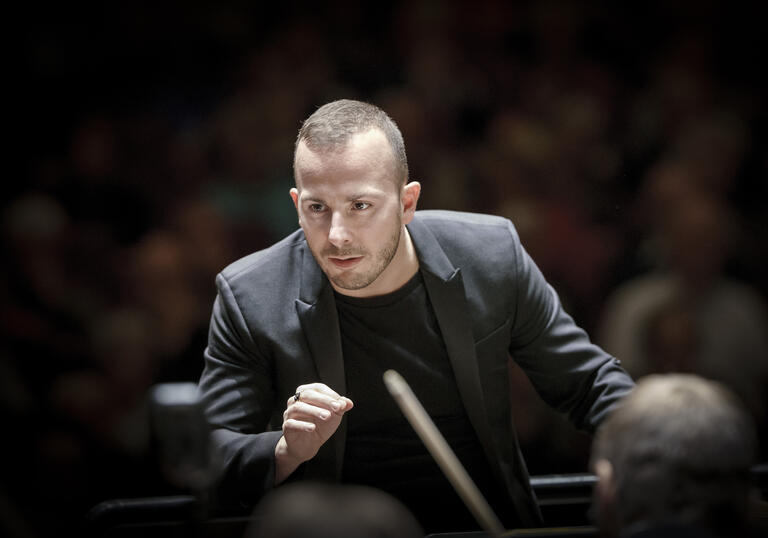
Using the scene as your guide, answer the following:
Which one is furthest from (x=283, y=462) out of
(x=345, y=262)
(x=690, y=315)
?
(x=690, y=315)

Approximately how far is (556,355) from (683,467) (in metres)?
1.06

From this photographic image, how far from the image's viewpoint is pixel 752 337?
11.3ft

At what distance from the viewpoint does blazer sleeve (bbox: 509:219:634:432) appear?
2244 mm

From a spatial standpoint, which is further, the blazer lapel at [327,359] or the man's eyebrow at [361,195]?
the blazer lapel at [327,359]

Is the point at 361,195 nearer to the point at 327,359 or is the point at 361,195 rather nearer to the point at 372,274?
the point at 372,274

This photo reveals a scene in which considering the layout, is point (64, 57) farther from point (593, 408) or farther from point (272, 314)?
point (593, 408)

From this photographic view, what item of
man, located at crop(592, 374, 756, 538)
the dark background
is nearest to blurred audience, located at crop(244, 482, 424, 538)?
man, located at crop(592, 374, 756, 538)

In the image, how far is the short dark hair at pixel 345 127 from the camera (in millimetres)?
2107

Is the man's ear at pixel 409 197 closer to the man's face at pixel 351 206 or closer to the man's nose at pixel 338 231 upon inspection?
the man's face at pixel 351 206

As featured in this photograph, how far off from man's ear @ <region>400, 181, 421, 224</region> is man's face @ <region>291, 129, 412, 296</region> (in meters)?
0.04

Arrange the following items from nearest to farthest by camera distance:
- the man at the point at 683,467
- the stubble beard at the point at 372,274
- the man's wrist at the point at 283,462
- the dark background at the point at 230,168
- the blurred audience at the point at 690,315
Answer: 1. the man at the point at 683,467
2. the man's wrist at the point at 283,462
3. the stubble beard at the point at 372,274
4. the dark background at the point at 230,168
5. the blurred audience at the point at 690,315

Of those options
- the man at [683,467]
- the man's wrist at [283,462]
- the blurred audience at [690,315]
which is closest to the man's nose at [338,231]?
the man's wrist at [283,462]

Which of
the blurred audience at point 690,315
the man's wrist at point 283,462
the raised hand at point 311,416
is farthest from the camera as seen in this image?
the blurred audience at point 690,315

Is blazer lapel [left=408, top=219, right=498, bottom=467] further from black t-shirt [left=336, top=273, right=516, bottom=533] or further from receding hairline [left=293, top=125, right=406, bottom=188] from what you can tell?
receding hairline [left=293, top=125, right=406, bottom=188]
